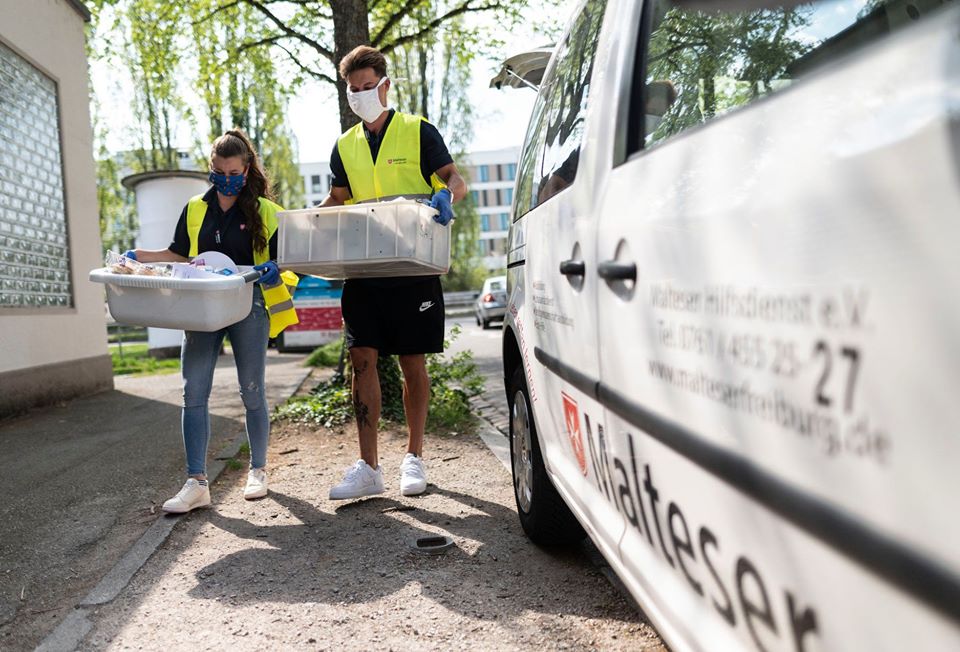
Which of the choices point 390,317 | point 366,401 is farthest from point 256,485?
point 390,317

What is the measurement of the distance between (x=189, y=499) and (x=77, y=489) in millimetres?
1198

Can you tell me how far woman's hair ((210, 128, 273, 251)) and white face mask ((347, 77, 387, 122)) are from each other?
0.68 meters

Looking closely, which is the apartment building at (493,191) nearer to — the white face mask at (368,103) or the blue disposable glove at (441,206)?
the white face mask at (368,103)

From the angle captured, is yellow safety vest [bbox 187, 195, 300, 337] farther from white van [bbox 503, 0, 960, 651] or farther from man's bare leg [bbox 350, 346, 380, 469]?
white van [bbox 503, 0, 960, 651]

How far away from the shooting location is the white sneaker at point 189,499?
439cm

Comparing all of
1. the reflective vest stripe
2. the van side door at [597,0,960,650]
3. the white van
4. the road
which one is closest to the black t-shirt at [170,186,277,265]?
the reflective vest stripe

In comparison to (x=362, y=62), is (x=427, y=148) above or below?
below

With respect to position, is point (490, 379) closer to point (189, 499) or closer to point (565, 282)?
point (189, 499)

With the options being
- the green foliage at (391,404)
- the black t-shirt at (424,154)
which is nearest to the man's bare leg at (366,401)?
the black t-shirt at (424,154)

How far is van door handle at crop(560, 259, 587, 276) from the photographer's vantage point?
232 centimetres

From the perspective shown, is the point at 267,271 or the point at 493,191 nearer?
the point at 267,271

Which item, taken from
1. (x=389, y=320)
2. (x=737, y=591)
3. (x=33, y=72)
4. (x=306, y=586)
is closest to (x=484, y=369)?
(x=33, y=72)

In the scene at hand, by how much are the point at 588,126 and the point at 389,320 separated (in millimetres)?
2240

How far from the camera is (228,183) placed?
449 cm
